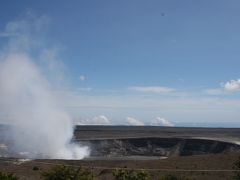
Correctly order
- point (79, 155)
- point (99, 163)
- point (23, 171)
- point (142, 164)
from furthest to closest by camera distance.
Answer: point (79, 155), point (99, 163), point (142, 164), point (23, 171)

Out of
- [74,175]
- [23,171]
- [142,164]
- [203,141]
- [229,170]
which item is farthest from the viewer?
[203,141]

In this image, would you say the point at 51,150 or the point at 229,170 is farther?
the point at 51,150

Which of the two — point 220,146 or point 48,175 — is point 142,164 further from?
point 220,146

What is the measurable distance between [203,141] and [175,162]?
2466 inches

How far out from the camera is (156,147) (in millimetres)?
121875

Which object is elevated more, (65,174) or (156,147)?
(156,147)

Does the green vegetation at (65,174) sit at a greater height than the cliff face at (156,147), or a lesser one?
lesser

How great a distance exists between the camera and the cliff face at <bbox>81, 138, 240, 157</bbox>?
11376cm

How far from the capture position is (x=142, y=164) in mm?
63438

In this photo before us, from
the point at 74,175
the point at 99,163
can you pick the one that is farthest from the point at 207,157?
the point at 74,175

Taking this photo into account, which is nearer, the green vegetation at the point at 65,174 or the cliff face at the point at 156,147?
the green vegetation at the point at 65,174

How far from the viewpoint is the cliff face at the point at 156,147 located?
113756mm

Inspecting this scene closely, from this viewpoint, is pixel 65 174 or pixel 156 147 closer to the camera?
pixel 65 174

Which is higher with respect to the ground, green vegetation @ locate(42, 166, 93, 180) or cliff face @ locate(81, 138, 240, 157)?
cliff face @ locate(81, 138, 240, 157)
